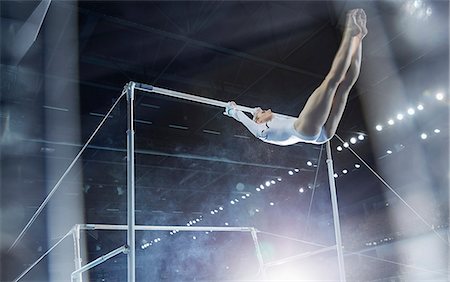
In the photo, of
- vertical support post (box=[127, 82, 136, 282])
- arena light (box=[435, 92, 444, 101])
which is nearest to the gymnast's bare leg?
vertical support post (box=[127, 82, 136, 282])

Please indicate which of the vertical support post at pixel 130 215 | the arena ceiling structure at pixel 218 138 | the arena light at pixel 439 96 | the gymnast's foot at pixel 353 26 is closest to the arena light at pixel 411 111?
the arena ceiling structure at pixel 218 138

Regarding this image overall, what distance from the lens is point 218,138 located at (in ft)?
23.1

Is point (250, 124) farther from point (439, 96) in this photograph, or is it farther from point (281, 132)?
point (439, 96)

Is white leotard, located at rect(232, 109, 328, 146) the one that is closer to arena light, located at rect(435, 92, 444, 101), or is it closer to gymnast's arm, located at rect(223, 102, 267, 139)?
gymnast's arm, located at rect(223, 102, 267, 139)

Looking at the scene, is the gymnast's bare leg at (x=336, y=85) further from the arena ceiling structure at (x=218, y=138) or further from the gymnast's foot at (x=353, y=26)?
the arena ceiling structure at (x=218, y=138)

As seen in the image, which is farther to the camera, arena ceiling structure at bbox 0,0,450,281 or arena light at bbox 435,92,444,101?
arena light at bbox 435,92,444,101

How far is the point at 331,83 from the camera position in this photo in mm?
2088

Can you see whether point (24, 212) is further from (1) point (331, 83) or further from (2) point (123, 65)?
(1) point (331, 83)

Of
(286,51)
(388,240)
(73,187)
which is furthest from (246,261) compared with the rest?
(286,51)

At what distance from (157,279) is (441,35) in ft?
31.1

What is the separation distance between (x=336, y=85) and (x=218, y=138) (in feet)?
16.4

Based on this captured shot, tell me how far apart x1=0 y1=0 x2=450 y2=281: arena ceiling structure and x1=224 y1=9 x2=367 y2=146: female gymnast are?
114cm

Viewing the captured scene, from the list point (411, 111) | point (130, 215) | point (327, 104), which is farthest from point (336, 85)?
point (411, 111)

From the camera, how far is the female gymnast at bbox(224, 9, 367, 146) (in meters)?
2.05
